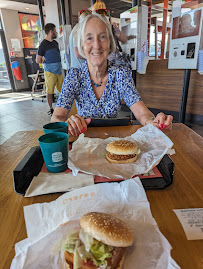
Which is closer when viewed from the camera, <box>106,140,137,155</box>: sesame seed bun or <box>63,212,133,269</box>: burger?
<box>63,212,133,269</box>: burger

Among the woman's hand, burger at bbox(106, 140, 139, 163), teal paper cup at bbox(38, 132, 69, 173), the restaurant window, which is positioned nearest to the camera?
teal paper cup at bbox(38, 132, 69, 173)

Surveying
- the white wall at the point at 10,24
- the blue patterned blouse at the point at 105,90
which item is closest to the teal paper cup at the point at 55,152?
the blue patterned blouse at the point at 105,90

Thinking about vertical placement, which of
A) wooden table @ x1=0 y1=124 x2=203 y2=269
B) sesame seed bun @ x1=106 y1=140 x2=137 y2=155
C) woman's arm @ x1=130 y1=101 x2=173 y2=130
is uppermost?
woman's arm @ x1=130 y1=101 x2=173 y2=130

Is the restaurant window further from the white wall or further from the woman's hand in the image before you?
the woman's hand

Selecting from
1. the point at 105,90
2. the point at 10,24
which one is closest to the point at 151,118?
the point at 105,90

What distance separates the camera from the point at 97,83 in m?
1.74

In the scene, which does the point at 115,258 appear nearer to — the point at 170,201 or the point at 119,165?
the point at 170,201

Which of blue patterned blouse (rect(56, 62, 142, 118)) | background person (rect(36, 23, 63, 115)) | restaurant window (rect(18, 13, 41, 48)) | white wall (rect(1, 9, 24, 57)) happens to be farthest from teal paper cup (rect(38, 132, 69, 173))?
restaurant window (rect(18, 13, 41, 48))

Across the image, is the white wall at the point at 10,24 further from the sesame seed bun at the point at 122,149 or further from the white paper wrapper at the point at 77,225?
the white paper wrapper at the point at 77,225

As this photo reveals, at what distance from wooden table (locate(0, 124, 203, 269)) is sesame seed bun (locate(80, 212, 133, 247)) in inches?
4.9

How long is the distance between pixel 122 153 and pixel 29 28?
36.7 feet

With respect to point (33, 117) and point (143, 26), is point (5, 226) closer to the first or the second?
point (143, 26)

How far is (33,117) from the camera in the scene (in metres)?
5.16

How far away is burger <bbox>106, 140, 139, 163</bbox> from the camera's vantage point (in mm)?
953
